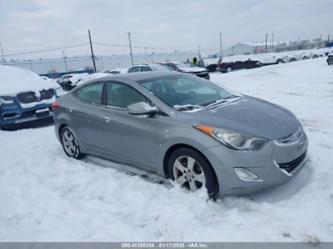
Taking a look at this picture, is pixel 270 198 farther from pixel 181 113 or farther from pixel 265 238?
A: pixel 181 113

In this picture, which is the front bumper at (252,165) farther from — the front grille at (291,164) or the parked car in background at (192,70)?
the parked car in background at (192,70)

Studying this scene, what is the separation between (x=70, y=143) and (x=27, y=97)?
346 cm

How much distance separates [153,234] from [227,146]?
1.17 metres

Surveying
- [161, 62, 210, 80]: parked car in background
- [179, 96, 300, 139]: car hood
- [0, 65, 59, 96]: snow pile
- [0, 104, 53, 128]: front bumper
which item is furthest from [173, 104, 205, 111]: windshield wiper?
[161, 62, 210, 80]: parked car in background

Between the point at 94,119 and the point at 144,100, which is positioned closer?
the point at 144,100

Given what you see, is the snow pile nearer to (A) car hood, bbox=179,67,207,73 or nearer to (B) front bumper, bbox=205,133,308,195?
(B) front bumper, bbox=205,133,308,195

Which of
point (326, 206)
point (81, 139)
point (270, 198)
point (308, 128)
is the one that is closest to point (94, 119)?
point (81, 139)

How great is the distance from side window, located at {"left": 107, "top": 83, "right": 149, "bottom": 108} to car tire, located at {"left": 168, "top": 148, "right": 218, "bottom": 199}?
900 millimetres

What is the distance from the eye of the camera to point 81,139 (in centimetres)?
487

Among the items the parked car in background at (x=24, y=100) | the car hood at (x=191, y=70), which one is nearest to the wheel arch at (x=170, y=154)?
the parked car in background at (x=24, y=100)

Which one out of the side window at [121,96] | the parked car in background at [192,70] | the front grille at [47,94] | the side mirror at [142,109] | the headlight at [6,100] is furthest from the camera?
the parked car in background at [192,70]

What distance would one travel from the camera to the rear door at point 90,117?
4449 millimetres

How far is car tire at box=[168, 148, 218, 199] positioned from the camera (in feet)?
10.5

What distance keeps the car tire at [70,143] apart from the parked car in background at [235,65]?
2518 centimetres
